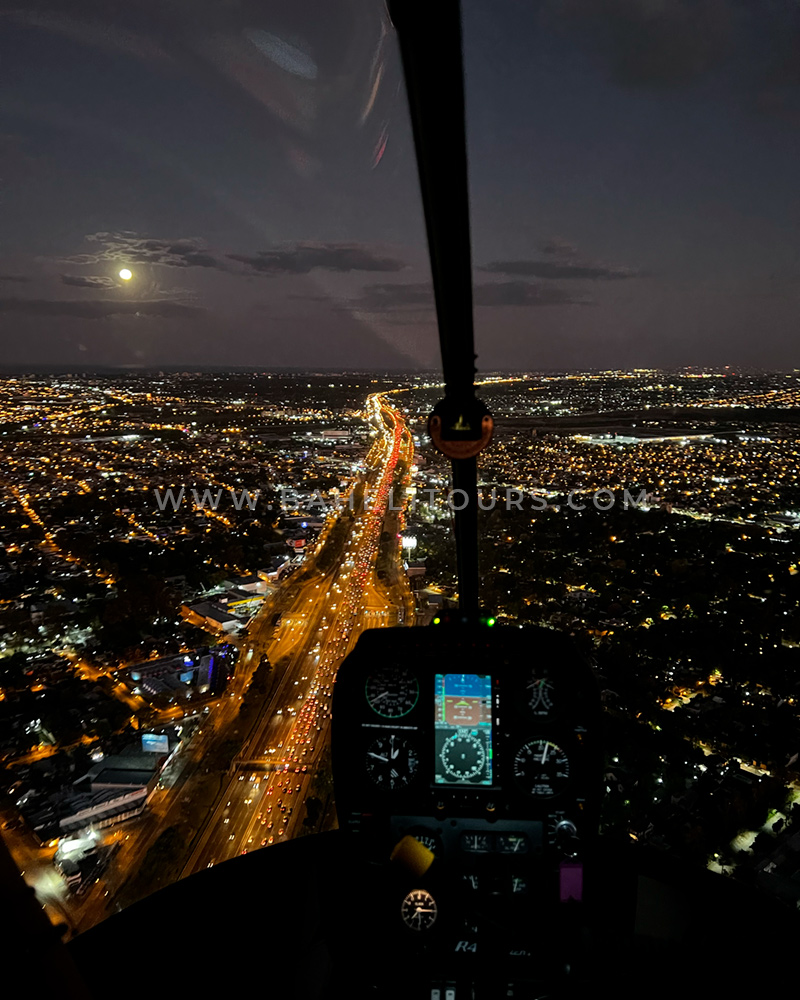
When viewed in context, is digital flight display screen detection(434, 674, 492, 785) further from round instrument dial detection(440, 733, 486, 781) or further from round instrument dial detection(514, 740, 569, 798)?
round instrument dial detection(514, 740, 569, 798)

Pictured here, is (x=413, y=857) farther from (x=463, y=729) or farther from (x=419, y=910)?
(x=463, y=729)

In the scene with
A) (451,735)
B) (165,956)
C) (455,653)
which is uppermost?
(455,653)

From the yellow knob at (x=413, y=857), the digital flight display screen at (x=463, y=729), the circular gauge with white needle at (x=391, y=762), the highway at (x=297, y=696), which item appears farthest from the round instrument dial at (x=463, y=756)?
the highway at (x=297, y=696)

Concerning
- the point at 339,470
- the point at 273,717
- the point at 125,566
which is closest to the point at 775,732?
the point at 273,717

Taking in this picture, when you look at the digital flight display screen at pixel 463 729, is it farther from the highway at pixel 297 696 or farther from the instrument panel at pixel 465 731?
the highway at pixel 297 696

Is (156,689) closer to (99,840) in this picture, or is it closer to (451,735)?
(99,840)
